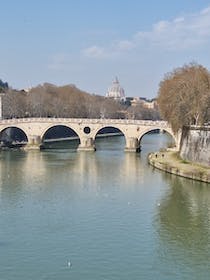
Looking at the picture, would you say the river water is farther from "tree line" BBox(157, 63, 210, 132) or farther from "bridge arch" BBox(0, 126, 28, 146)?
"bridge arch" BBox(0, 126, 28, 146)

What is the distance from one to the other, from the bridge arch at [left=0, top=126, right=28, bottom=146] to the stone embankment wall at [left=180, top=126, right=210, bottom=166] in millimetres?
16697

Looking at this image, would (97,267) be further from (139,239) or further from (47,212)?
(47,212)

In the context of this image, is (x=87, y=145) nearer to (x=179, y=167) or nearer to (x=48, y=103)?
(x=179, y=167)

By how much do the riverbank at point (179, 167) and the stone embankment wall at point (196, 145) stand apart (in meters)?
0.35

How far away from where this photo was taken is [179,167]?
26.1 meters

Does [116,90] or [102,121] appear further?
[116,90]

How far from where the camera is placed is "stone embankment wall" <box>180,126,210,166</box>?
26.4m

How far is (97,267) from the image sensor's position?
488 inches

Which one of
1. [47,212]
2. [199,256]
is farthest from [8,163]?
[199,256]

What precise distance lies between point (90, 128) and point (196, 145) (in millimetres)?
14137

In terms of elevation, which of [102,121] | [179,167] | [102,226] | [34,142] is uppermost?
[102,121]

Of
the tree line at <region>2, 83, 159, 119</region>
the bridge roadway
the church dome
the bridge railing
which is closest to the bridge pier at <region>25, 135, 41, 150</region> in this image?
the bridge roadway

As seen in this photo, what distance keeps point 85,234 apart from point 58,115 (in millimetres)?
40973

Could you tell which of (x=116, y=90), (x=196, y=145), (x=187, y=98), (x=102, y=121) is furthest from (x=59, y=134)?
(x=116, y=90)
